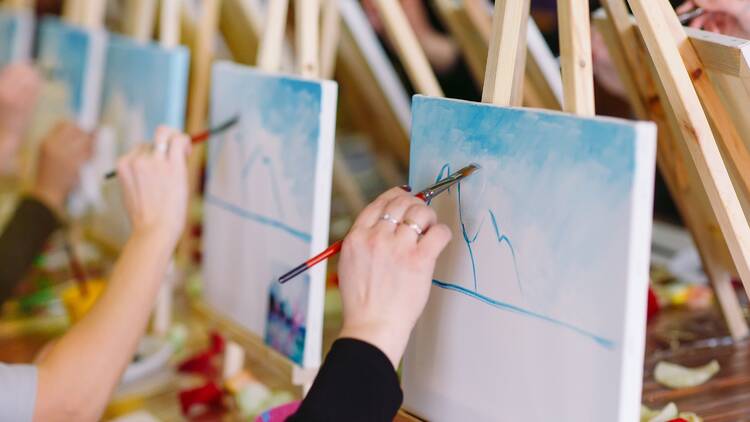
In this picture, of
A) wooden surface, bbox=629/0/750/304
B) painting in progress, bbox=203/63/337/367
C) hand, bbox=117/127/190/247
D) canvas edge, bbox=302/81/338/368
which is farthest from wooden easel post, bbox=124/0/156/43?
wooden surface, bbox=629/0/750/304

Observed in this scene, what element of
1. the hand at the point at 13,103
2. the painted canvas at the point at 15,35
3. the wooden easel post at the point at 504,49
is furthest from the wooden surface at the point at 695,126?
the painted canvas at the point at 15,35

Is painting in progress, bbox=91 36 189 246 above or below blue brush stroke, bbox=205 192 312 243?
above

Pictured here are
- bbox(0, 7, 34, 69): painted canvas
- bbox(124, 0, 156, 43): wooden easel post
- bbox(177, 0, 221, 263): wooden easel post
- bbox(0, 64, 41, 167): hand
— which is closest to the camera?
bbox(177, 0, 221, 263): wooden easel post

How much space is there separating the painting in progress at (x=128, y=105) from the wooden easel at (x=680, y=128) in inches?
30.2

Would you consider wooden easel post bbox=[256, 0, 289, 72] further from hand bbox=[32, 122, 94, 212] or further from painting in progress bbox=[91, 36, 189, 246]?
hand bbox=[32, 122, 94, 212]

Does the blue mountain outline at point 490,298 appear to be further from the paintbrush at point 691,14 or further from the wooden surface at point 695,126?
the paintbrush at point 691,14

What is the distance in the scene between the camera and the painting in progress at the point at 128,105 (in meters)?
1.56

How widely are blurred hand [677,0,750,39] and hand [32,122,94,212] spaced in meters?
1.22

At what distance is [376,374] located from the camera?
0.84 m

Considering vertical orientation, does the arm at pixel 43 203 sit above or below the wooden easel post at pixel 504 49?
below

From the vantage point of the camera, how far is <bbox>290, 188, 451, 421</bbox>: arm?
0.83 m

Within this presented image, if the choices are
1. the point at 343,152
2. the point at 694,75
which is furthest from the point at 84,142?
the point at 694,75

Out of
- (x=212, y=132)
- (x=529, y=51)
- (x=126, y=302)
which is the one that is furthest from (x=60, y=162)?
(x=529, y=51)

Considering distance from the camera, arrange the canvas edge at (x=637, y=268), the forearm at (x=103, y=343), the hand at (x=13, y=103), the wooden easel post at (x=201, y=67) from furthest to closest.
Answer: the hand at (x=13, y=103) → the wooden easel post at (x=201, y=67) → the forearm at (x=103, y=343) → the canvas edge at (x=637, y=268)
